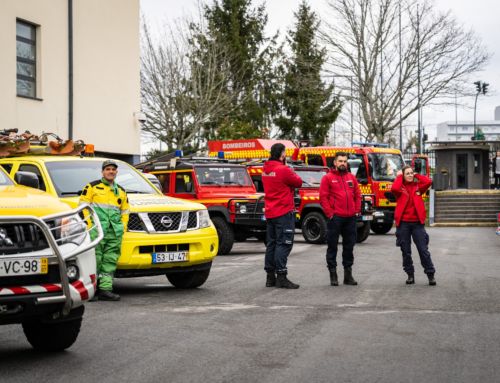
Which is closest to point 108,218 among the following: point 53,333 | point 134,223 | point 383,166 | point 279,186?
point 134,223

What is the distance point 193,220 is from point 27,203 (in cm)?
496

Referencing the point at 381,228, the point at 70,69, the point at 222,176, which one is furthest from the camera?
the point at 381,228

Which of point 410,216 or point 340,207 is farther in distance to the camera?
point 410,216

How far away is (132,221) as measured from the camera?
10891mm

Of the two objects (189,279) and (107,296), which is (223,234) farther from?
(107,296)

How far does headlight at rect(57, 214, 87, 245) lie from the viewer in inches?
259

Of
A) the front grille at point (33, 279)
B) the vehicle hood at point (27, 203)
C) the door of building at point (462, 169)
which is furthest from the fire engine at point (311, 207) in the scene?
the door of building at point (462, 169)

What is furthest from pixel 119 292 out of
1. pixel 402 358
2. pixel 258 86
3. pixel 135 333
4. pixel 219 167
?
pixel 258 86

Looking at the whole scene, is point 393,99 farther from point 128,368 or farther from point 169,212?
point 128,368

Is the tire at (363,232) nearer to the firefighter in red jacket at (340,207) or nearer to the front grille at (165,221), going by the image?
the firefighter in red jacket at (340,207)

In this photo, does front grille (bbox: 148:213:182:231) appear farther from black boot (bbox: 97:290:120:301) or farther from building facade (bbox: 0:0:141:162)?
building facade (bbox: 0:0:141:162)

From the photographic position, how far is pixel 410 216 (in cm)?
1231

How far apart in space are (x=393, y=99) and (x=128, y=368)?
42362mm

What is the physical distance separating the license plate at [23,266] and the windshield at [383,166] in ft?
69.3
